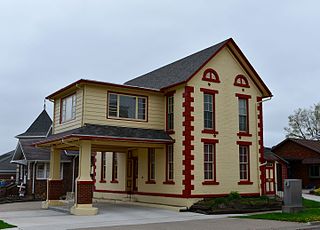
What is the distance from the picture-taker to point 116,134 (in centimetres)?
2069

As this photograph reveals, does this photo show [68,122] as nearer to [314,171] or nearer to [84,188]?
[84,188]

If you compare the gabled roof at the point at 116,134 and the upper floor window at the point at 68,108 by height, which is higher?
the upper floor window at the point at 68,108

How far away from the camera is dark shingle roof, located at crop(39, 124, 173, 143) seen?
1995cm

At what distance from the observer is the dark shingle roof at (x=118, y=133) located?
20.0m

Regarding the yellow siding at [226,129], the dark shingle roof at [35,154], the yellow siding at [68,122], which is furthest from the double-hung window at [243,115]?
the dark shingle roof at [35,154]

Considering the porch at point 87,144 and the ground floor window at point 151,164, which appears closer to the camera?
the porch at point 87,144

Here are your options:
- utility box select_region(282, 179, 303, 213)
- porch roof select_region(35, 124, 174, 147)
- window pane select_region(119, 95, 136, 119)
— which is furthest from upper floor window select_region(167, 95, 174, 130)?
utility box select_region(282, 179, 303, 213)

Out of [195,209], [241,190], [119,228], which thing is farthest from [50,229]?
[241,190]

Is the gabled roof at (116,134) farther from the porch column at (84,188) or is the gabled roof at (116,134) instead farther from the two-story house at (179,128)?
the porch column at (84,188)

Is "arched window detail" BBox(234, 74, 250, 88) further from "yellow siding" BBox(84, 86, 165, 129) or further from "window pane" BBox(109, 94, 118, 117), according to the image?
"window pane" BBox(109, 94, 118, 117)

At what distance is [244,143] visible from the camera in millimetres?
23906

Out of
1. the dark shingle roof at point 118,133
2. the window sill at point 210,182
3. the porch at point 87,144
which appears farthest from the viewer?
the window sill at point 210,182

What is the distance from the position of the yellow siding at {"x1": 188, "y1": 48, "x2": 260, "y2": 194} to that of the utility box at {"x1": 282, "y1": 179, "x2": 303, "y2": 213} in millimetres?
3970

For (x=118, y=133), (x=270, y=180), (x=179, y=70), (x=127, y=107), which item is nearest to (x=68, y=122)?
(x=127, y=107)
